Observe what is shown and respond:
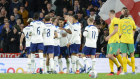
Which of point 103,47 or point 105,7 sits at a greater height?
point 105,7

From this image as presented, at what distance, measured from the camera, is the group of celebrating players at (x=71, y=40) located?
16734mm

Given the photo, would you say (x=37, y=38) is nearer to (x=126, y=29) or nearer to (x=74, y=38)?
(x=74, y=38)

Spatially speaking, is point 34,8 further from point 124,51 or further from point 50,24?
point 124,51

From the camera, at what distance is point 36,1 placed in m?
26.0

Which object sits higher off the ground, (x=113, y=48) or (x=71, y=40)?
(x=71, y=40)

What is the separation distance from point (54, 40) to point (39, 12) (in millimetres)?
6241

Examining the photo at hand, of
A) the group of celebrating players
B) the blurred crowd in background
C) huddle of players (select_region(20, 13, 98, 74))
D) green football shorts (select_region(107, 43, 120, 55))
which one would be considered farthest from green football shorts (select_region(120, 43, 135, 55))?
the blurred crowd in background

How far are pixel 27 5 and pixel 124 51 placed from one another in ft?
34.8

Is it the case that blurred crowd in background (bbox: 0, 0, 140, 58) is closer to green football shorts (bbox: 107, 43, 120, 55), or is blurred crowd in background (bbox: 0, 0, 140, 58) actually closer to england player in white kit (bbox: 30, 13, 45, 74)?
england player in white kit (bbox: 30, 13, 45, 74)

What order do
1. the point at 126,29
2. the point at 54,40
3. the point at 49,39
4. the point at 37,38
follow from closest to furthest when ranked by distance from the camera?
1. the point at 126,29
2. the point at 37,38
3. the point at 49,39
4. the point at 54,40

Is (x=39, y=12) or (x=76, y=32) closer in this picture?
(x=76, y=32)

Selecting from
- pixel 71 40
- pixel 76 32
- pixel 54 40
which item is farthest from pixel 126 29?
pixel 54 40

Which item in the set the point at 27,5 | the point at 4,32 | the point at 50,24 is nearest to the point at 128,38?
the point at 50,24

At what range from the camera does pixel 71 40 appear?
64.8ft
